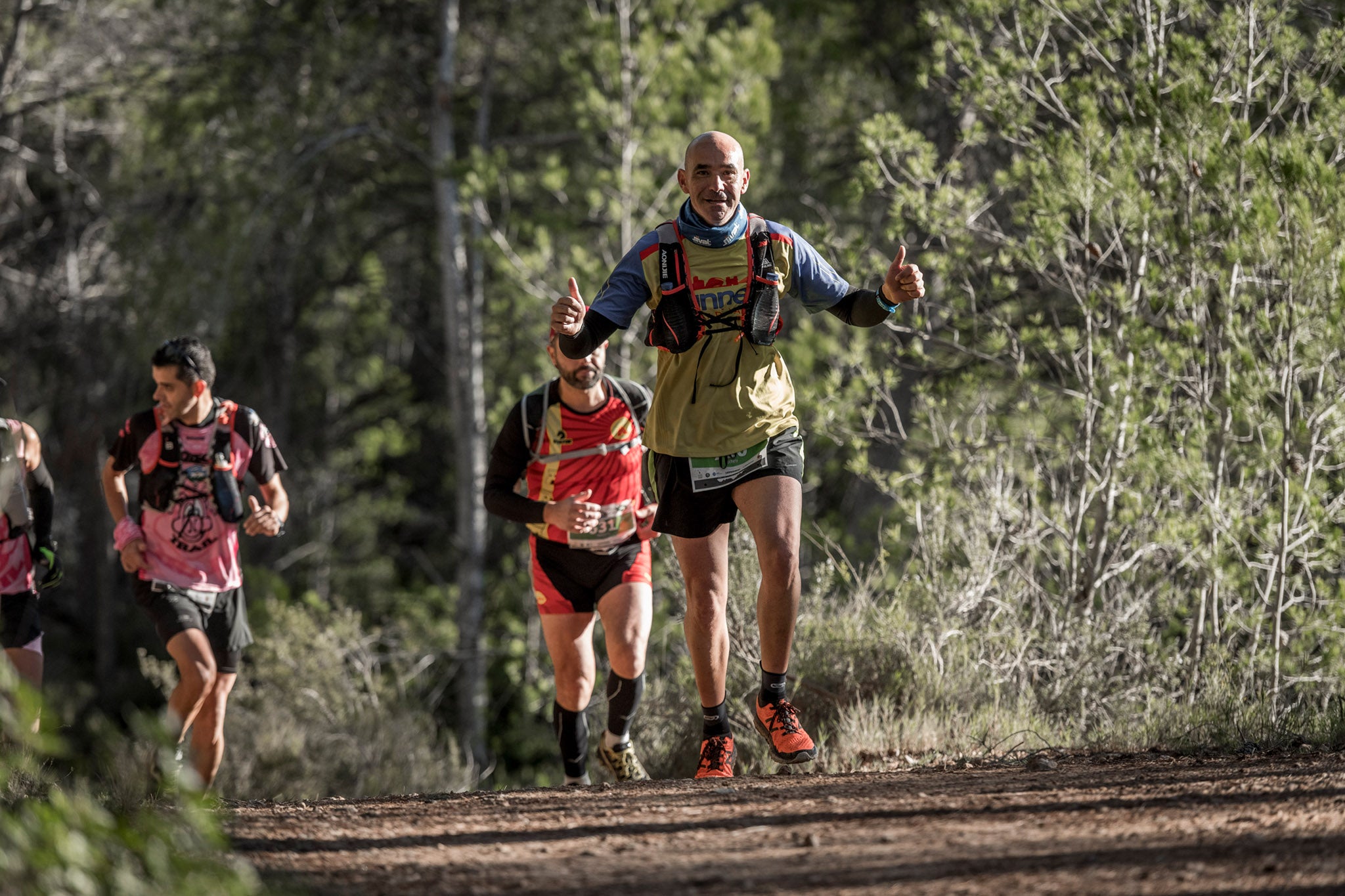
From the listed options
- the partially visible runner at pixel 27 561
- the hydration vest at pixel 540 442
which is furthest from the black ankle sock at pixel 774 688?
the partially visible runner at pixel 27 561

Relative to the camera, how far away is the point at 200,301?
52.4 ft

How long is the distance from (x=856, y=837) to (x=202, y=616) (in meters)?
3.59

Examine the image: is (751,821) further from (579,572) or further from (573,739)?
Result: (573,739)

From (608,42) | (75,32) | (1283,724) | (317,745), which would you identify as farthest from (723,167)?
(75,32)

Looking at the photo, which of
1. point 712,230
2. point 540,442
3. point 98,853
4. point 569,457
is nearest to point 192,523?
point 540,442

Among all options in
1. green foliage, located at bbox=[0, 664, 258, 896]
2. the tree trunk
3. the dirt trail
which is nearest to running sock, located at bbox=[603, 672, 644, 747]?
the dirt trail

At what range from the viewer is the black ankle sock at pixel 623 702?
6.21m

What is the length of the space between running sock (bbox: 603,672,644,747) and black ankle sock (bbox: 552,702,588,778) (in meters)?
0.15

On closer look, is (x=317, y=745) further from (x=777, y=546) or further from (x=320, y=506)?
(x=320, y=506)

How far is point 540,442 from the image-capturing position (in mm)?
6145

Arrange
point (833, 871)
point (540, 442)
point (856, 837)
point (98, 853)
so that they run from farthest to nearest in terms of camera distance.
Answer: point (540, 442) → point (856, 837) → point (833, 871) → point (98, 853)

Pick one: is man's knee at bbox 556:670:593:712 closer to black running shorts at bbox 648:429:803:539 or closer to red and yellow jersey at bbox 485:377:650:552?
red and yellow jersey at bbox 485:377:650:552

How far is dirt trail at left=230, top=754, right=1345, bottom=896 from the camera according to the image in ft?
10.6

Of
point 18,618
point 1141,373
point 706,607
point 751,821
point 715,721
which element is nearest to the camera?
point 751,821
